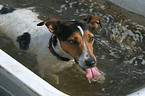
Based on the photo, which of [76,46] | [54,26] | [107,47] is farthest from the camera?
[107,47]

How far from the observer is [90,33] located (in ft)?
9.01

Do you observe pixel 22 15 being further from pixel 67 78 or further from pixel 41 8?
pixel 41 8

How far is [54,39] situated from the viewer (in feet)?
9.71

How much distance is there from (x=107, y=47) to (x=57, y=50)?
1631 mm

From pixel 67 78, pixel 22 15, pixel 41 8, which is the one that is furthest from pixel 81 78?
pixel 41 8

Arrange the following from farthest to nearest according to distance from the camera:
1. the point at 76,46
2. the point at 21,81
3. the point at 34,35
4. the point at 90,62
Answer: the point at 34,35, the point at 76,46, the point at 90,62, the point at 21,81

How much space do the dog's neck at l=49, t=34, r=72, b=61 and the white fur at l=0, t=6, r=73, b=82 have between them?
0.09 ft

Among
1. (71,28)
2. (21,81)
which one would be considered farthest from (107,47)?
(21,81)

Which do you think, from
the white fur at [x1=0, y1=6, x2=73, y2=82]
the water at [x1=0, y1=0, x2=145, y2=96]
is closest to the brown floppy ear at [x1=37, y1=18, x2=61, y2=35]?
the white fur at [x1=0, y1=6, x2=73, y2=82]

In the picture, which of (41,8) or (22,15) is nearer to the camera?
(22,15)

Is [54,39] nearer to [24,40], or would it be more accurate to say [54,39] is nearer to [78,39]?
[78,39]

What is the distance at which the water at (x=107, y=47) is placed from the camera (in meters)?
3.37

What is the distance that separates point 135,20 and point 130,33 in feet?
1.87

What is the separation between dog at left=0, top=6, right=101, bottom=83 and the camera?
2.64m
